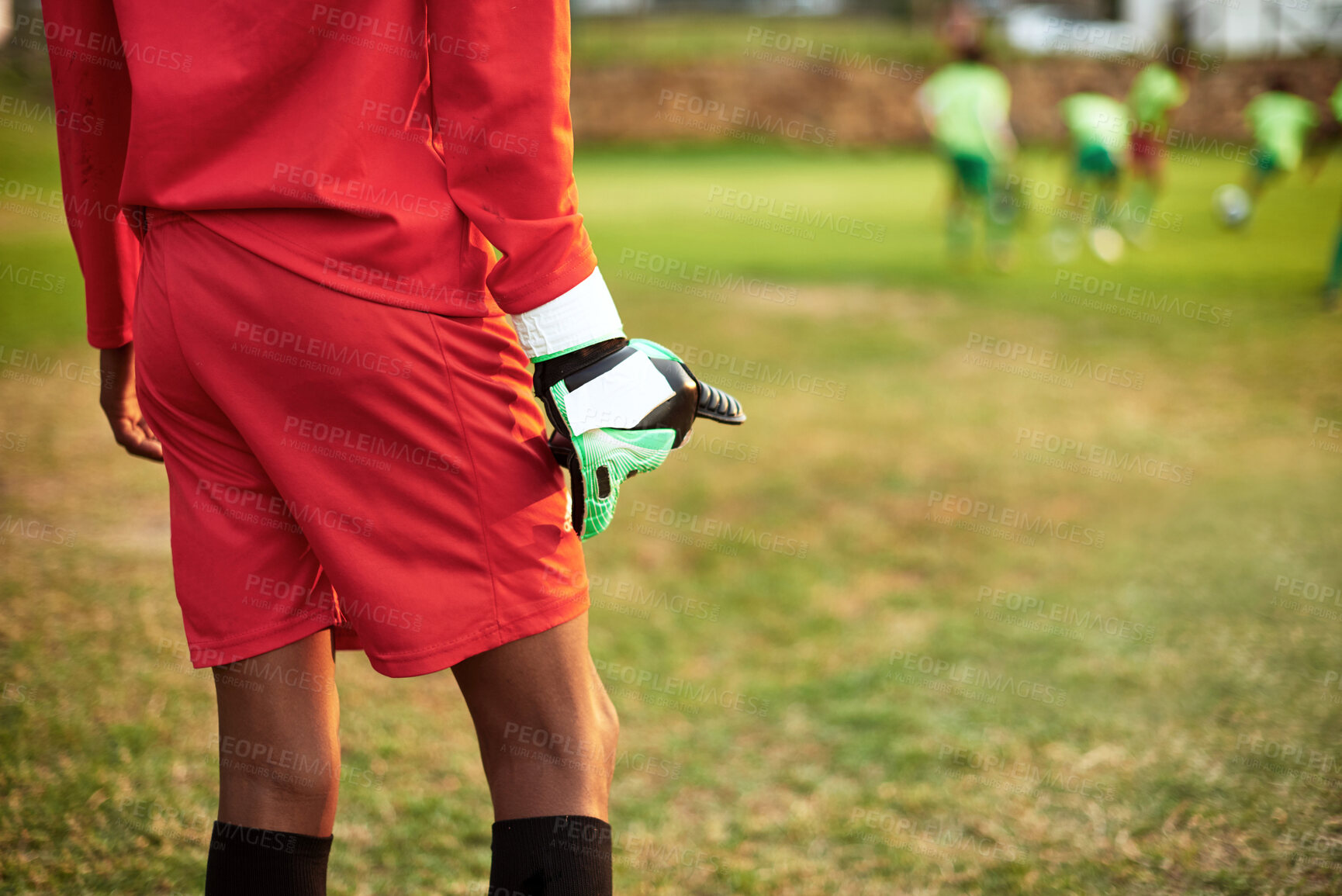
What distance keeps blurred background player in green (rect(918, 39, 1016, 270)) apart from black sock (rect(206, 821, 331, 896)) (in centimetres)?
896

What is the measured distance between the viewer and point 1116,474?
4625mm

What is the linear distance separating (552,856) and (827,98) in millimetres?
24664

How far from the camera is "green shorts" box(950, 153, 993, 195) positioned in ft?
30.9

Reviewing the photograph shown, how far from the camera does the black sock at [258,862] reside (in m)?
1.30

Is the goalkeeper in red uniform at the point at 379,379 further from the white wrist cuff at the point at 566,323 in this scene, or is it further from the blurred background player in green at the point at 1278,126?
the blurred background player in green at the point at 1278,126

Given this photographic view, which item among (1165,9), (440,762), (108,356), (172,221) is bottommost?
(440,762)

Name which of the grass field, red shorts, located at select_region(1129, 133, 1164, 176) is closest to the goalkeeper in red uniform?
the grass field

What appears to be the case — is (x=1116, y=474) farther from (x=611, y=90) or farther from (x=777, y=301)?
(x=611, y=90)

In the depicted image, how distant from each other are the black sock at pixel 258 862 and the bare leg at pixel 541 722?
0.27 meters

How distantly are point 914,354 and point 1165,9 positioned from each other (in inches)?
1061

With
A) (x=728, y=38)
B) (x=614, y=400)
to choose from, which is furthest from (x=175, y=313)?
(x=728, y=38)

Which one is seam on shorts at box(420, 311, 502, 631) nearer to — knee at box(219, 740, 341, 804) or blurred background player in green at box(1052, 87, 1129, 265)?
knee at box(219, 740, 341, 804)

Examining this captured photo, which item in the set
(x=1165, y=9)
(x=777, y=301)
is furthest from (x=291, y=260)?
(x=1165, y=9)

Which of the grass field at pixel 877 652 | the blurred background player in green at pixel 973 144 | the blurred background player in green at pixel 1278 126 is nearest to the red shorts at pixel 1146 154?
the blurred background player in green at pixel 1278 126
